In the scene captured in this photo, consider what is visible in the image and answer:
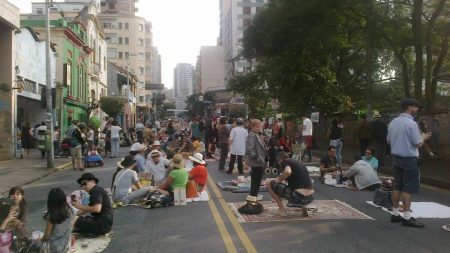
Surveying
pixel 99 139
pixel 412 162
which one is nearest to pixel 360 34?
pixel 99 139

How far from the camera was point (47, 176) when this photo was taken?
16.6 metres

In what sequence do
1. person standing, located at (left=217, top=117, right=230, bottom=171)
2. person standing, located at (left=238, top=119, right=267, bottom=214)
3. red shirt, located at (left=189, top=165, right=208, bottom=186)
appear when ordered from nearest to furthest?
person standing, located at (left=238, top=119, right=267, bottom=214), red shirt, located at (left=189, top=165, right=208, bottom=186), person standing, located at (left=217, top=117, right=230, bottom=171)

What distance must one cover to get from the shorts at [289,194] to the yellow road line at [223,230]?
109 centimetres

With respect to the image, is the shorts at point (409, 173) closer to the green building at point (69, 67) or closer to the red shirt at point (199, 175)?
the red shirt at point (199, 175)

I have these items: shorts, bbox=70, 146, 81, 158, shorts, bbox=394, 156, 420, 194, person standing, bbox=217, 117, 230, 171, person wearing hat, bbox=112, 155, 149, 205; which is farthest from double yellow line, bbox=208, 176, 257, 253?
shorts, bbox=70, 146, 81, 158

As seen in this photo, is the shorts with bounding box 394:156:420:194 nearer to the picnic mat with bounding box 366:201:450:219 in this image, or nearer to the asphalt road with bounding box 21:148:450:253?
the asphalt road with bounding box 21:148:450:253

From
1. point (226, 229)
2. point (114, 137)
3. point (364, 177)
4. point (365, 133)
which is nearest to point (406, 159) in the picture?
point (226, 229)

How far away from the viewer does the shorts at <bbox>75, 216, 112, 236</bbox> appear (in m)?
7.64

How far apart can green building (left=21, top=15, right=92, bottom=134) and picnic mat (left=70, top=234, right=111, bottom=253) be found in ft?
85.4

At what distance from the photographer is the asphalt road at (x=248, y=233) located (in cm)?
693

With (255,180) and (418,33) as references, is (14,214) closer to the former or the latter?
(255,180)

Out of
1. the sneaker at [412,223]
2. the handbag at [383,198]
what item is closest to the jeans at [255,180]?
the handbag at [383,198]

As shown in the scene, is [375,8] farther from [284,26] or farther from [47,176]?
[47,176]

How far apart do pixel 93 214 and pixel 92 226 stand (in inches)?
7.3
